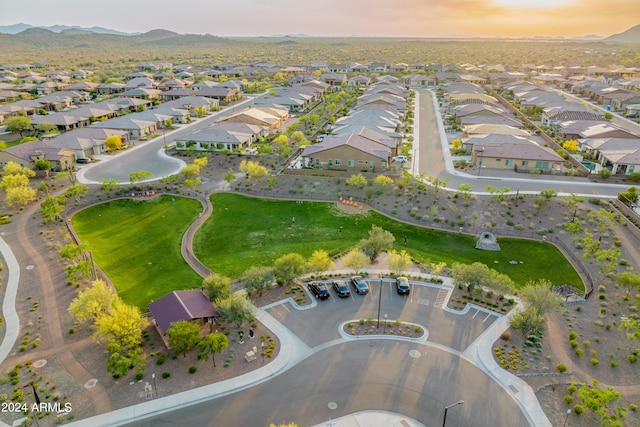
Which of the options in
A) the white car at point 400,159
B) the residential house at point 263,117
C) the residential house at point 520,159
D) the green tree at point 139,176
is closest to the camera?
the green tree at point 139,176

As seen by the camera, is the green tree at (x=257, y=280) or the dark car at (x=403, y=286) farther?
the dark car at (x=403, y=286)

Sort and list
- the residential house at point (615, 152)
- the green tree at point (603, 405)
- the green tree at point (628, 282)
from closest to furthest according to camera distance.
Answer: the green tree at point (603, 405), the green tree at point (628, 282), the residential house at point (615, 152)

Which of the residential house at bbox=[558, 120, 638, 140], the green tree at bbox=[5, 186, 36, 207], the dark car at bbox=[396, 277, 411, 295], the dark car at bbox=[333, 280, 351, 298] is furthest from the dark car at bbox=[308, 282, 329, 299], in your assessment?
the residential house at bbox=[558, 120, 638, 140]

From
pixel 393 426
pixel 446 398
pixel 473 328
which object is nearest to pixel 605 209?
pixel 473 328

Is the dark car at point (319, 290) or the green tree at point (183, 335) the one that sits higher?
the green tree at point (183, 335)

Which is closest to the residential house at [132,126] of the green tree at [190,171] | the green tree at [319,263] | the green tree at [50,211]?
the green tree at [190,171]

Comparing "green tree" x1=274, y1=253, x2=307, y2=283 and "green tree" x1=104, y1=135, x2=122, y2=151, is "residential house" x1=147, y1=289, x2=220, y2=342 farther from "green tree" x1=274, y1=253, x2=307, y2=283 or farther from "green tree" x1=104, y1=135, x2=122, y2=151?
"green tree" x1=104, y1=135, x2=122, y2=151

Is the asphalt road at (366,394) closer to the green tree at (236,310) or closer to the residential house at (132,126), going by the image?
the green tree at (236,310)

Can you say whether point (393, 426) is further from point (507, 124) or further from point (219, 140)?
point (507, 124)
